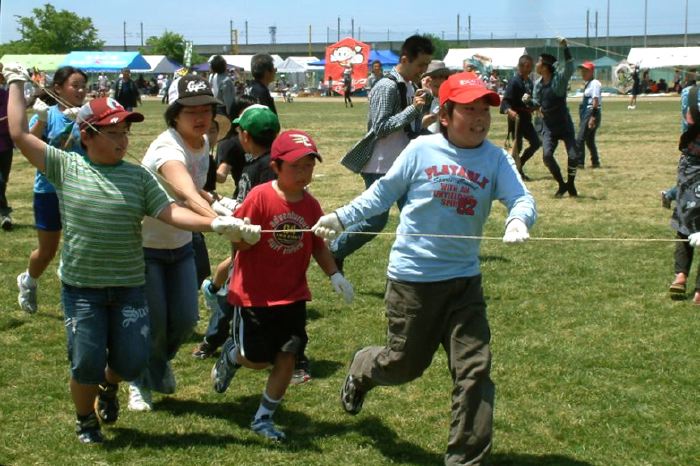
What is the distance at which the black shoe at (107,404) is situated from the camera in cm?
536

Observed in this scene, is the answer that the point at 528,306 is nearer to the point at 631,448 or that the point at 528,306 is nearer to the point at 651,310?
the point at 651,310

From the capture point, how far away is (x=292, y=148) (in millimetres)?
5125

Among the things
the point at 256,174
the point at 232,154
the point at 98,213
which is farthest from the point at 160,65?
the point at 98,213

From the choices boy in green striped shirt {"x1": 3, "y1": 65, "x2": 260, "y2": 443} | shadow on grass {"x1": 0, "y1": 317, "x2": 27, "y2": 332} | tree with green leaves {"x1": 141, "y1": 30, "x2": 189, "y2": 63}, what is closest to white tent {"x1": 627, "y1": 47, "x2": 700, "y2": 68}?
shadow on grass {"x1": 0, "y1": 317, "x2": 27, "y2": 332}

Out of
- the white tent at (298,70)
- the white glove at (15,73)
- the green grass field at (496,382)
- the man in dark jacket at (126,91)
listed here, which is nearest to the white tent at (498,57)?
the white tent at (298,70)

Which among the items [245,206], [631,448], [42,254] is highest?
[245,206]

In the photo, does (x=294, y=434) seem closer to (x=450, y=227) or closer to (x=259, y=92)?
(x=450, y=227)

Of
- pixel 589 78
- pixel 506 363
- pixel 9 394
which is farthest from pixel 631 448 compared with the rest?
pixel 589 78

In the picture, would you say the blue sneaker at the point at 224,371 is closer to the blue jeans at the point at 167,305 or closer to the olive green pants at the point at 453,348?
the blue jeans at the point at 167,305

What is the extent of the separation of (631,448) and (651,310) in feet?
10.3

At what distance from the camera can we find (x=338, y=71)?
67.8m

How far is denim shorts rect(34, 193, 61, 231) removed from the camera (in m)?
7.67

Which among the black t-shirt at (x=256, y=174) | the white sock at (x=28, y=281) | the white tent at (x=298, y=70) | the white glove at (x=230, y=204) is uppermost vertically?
the white tent at (x=298, y=70)

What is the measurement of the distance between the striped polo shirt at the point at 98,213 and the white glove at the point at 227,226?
37 cm
